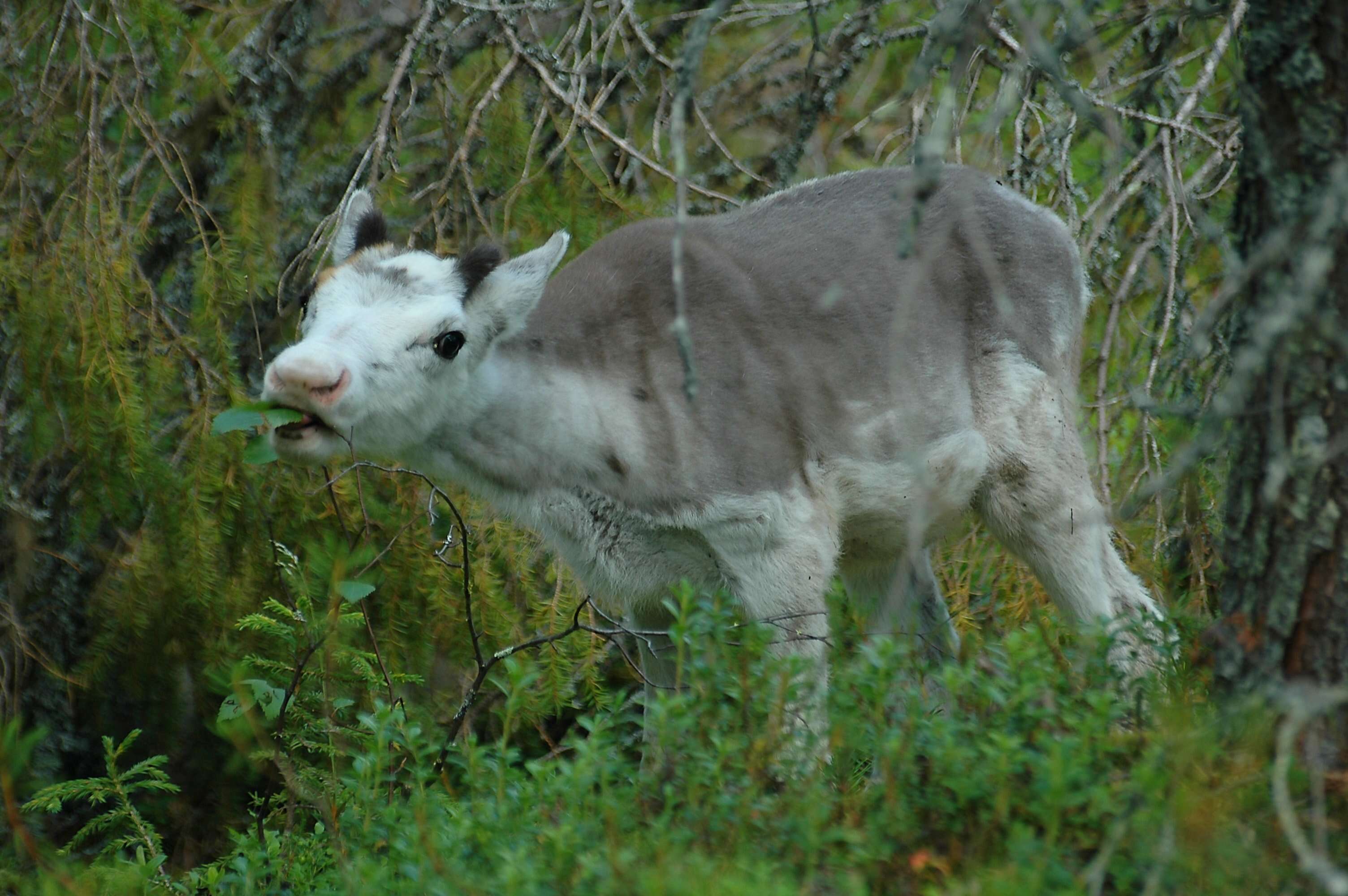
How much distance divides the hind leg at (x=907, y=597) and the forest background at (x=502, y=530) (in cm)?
22

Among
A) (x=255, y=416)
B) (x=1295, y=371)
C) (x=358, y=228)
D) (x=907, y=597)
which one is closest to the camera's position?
(x=1295, y=371)

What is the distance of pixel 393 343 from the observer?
4.65m

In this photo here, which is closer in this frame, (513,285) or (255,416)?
(255,416)

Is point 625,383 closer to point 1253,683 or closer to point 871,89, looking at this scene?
point 1253,683

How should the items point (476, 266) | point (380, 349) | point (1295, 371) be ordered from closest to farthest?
1. point (1295, 371)
2. point (380, 349)
3. point (476, 266)

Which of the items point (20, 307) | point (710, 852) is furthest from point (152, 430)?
point (710, 852)

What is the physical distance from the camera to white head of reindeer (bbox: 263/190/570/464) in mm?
4387

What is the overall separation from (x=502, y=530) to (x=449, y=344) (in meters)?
1.42

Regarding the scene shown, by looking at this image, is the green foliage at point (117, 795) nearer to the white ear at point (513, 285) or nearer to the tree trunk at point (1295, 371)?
the white ear at point (513, 285)

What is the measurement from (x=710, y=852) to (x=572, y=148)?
463 cm

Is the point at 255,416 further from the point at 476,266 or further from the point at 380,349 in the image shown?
the point at 476,266

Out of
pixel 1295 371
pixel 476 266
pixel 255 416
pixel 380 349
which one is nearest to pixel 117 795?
pixel 255 416

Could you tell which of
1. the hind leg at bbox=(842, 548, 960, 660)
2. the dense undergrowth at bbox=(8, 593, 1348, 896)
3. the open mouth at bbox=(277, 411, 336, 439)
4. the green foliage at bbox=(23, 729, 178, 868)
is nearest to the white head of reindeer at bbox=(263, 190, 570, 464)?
the open mouth at bbox=(277, 411, 336, 439)

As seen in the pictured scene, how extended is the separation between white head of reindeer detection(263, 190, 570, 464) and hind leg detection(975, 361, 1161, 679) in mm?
2064
